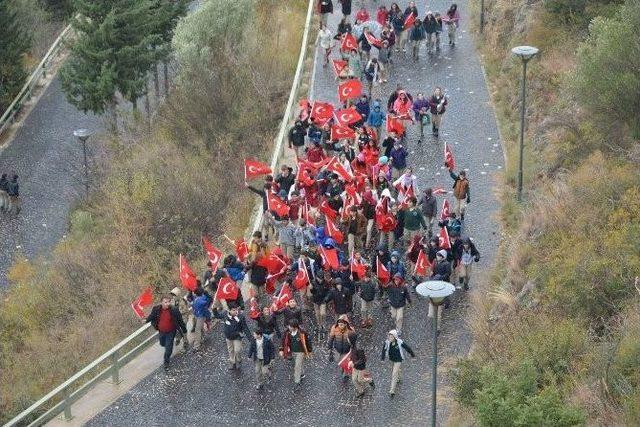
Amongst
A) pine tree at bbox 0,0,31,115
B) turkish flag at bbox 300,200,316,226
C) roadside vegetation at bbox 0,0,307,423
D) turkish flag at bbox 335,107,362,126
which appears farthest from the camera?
pine tree at bbox 0,0,31,115

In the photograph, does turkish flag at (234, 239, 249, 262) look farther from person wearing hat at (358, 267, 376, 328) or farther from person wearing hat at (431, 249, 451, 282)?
person wearing hat at (431, 249, 451, 282)

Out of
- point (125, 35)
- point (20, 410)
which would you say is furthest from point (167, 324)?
point (125, 35)

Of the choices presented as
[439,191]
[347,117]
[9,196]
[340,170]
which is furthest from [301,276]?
[9,196]

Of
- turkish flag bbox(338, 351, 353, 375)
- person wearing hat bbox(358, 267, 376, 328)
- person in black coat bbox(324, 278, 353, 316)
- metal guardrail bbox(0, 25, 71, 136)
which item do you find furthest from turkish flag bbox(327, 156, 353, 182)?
metal guardrail bbox(0, 25, 71, 136)

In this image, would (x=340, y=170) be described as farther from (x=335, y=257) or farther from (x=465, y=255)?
(x=465, y=255)

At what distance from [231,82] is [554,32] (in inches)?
414

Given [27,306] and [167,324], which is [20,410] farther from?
[27,306]

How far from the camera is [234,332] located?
20.8 m

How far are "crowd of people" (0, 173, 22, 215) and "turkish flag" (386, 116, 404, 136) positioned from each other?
13.7 m

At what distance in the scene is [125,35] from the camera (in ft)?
131

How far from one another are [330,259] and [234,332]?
2.70 metres

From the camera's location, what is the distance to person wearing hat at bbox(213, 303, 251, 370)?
20.8 meters

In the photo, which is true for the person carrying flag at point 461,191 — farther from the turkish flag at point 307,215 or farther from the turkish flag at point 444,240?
the turkish flag at point 307,215

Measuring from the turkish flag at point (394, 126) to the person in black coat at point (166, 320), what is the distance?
935 cm
